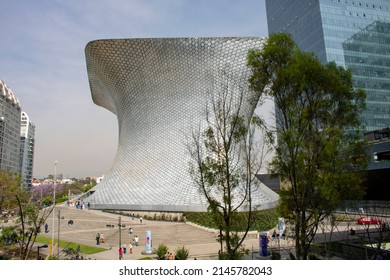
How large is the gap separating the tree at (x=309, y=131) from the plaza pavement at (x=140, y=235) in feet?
18.1

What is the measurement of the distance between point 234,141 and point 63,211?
2001 cm

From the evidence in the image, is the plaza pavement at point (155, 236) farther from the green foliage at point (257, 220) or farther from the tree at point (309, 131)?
the tree at point (309, 131)

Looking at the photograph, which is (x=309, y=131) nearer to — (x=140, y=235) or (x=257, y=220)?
(x=257, y=220)

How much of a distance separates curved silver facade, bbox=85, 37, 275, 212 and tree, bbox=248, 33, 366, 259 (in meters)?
14.0

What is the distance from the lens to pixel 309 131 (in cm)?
714

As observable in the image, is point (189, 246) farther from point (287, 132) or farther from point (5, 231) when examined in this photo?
point (287, 132)

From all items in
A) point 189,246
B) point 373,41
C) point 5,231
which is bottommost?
point 189,246

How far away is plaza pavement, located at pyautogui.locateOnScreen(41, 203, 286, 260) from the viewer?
13391mm

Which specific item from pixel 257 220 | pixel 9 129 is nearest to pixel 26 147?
pixel 9 129

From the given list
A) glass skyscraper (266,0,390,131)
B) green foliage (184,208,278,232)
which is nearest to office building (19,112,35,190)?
green foliage (184,208,278,232)

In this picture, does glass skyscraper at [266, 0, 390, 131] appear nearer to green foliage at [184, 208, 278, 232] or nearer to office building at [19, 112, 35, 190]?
green foliage at [184, 208, 278, 232]

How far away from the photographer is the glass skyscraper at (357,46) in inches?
1741

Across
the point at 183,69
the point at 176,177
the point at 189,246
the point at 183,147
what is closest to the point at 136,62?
the point at 183,69

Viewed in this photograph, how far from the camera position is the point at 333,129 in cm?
716
